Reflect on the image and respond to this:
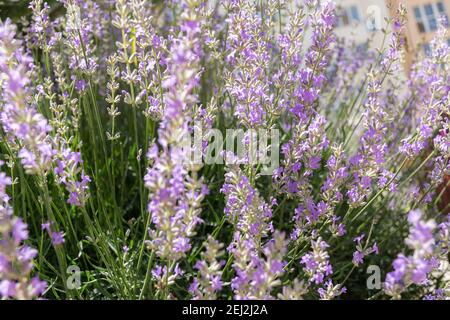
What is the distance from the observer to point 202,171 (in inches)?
83.7

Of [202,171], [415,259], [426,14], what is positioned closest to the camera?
[415,259]

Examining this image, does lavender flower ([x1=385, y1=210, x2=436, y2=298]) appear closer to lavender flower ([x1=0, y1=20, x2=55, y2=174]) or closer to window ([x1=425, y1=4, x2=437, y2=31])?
lavender flower ([x1=0, y1=20, x2=55, y2=174])

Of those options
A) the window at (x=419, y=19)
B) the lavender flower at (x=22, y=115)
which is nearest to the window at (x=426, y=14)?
the window at (x=419, y=19)

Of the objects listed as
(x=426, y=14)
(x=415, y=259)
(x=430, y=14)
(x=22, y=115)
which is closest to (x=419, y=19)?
(x=426, y=14)

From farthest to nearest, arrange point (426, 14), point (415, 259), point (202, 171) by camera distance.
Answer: point (426, 14) < point (202, 171) < point (415, 259)

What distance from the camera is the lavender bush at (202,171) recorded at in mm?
1026

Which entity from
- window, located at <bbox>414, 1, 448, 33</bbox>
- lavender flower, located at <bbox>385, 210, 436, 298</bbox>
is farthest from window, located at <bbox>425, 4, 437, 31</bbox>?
lavender flower, located at <bbox>385, 210, 436, 298</bbox>

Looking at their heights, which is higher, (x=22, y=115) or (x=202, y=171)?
(x=22, y=115)

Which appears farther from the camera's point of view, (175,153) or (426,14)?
(426,14)

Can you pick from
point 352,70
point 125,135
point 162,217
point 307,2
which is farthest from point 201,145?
point 352,70

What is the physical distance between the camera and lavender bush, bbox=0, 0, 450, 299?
1026 mm

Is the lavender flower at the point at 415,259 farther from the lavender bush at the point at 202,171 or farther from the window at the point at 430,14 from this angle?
the window at the point at 430,14

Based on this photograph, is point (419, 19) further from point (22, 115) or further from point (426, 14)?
point (22, 115)
